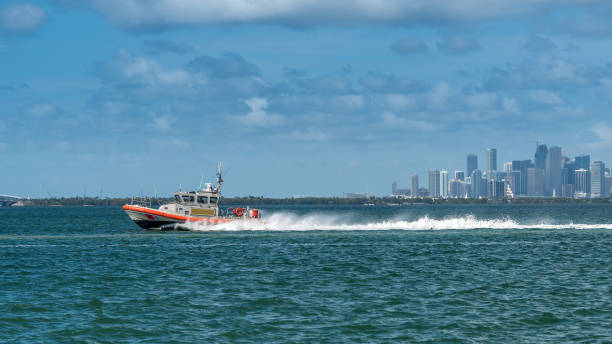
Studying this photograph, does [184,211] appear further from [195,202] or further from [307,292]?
[307,292]

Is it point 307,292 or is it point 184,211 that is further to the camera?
point 184,211

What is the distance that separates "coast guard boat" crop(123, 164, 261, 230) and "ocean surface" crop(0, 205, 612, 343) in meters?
10.6

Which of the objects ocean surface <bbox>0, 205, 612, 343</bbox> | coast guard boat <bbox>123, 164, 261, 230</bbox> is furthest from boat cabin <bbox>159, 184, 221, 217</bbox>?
ocean surface <bbox>0, 205, 612, 343</bbox>

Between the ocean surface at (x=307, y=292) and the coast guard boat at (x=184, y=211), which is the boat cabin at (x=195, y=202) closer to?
the coast guard boat at (x=184, y=211)

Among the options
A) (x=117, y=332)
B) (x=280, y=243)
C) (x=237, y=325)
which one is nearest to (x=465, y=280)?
(x=237, y=325)

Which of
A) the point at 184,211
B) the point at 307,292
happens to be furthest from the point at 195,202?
the point at 307,292

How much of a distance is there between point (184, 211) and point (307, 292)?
43688 mm

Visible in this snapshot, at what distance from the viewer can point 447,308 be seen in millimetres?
31828

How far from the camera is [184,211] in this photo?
257 feet

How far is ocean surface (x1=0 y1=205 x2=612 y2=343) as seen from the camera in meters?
27.6

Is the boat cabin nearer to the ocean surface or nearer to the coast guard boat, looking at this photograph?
the coast guard boat

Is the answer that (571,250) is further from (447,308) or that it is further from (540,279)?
(447,308)

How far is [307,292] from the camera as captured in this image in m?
36.6

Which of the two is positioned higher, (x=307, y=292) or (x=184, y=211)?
(x=184, y=211)
